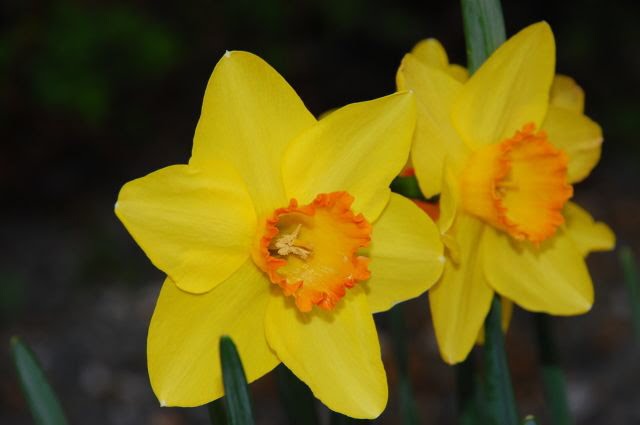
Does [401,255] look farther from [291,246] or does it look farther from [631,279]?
[631,279]

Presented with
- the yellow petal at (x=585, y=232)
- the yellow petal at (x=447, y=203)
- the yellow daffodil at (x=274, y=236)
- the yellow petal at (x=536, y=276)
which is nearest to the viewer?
the yellow daffodil at (x=274, y=236)

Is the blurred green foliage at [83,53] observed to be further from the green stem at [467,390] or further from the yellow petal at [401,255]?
the yellow petal at [401,255]

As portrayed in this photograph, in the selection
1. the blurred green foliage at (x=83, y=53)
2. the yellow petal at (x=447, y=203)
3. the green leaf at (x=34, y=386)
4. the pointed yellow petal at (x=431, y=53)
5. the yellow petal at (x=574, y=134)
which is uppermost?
the pointed yellow petal at (x=431, y=53)

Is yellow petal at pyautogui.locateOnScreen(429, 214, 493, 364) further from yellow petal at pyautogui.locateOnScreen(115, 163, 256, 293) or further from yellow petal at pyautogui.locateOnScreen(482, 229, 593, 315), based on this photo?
yellow petal at pyautogui.locateOnScreen(115, 163, 256, 293)

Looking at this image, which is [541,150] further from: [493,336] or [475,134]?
[493,336]

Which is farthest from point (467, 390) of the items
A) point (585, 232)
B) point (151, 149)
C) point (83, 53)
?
point (151, 149)

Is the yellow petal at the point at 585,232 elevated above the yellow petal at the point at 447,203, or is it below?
below

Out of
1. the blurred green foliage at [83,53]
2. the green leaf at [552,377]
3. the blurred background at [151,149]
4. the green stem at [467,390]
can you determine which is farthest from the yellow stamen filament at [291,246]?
the blurred green foliage at [83,53]
